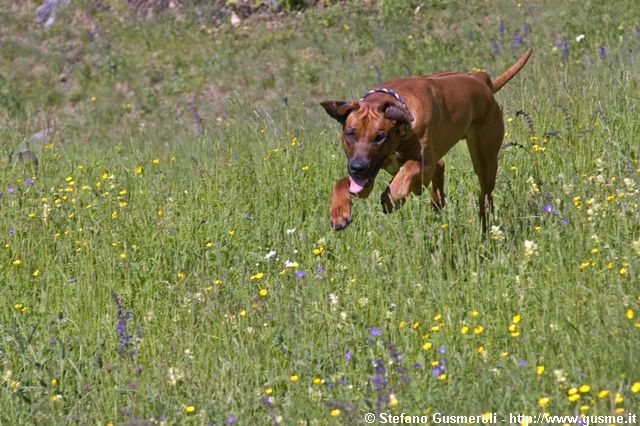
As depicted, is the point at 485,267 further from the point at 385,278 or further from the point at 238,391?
the point at 238,391

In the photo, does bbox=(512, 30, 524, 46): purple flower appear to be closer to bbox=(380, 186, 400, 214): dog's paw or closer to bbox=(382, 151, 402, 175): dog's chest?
bbox=(382, 151, 402, 175): dog's chest

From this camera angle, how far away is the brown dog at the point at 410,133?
5.30m

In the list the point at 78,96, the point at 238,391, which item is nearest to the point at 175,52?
the point at 78,96

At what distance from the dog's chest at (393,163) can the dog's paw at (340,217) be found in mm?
448

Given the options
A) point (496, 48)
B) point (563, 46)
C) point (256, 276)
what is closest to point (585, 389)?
point (256, 276)

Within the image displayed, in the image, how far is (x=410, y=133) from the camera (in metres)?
5.47

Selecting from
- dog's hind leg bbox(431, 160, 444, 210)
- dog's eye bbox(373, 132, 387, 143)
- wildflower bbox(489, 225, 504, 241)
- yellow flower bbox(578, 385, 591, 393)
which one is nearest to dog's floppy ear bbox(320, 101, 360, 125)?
dog's eye bbox(373, 132, 387, 143)

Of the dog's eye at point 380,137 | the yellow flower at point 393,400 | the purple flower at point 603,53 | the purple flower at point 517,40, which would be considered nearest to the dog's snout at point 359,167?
the dog's eye at point 380,137

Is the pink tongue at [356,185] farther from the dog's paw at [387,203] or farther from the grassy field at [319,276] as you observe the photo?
the grassy field at [319,276]

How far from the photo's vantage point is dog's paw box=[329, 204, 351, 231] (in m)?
5.23

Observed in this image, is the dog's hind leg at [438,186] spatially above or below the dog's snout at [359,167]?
below

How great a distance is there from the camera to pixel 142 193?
6691mm

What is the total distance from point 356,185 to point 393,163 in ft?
1.40

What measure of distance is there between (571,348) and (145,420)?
1613mm
